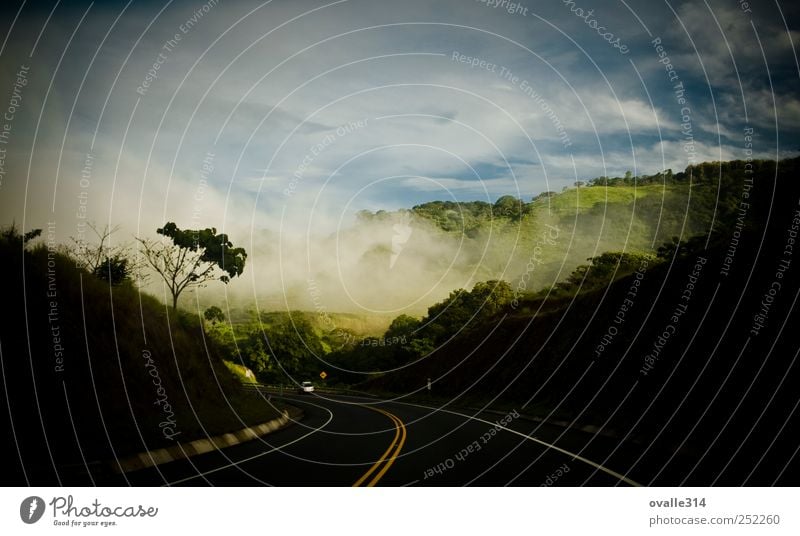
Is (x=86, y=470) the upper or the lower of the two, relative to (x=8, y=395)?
lower

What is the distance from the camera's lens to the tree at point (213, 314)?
45.7 meters

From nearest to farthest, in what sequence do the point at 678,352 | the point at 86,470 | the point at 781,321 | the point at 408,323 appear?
the point at 86,470
the point at 781,321
the point at 678,352
the point at 408,323

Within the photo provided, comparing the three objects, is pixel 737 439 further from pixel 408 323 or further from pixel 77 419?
pixel 408 323

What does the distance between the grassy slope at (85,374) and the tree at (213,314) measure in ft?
68.6

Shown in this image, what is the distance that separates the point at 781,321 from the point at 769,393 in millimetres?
3375

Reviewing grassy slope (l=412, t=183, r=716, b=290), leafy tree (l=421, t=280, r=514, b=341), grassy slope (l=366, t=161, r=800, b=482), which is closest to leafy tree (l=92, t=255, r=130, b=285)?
grassy slope (l=366, t=161, r=800, b=482)

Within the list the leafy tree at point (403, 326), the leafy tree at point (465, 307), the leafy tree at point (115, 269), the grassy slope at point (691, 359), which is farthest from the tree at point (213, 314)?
the leafy tree at point (403, 326)

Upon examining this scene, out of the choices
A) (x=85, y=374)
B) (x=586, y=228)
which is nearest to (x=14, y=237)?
(x=85, y=374)

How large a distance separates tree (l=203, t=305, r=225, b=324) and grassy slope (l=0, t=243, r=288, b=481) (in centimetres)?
2092

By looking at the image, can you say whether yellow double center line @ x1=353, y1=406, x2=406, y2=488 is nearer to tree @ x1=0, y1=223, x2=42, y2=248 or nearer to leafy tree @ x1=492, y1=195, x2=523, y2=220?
tree @ x1=0, y1=223, x2=42, y2=248

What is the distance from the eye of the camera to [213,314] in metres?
45.9

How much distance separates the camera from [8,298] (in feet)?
52.9

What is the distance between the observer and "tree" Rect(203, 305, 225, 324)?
150 feet
